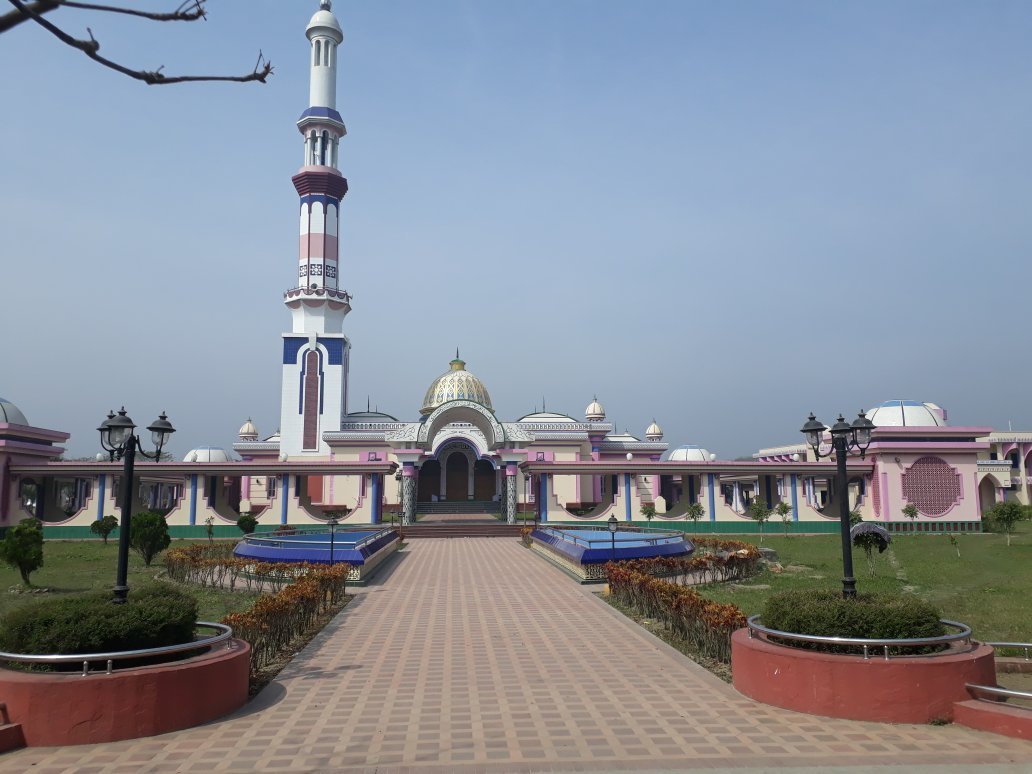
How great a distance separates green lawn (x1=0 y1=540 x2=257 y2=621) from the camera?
13429 millimetres

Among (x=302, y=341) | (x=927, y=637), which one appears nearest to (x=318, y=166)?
(x=302, y=341)

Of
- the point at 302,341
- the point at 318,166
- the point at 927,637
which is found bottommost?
the point at 927,637

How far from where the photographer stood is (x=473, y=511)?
41.3 metres

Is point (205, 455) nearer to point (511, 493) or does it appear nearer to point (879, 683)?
point (511, 493)

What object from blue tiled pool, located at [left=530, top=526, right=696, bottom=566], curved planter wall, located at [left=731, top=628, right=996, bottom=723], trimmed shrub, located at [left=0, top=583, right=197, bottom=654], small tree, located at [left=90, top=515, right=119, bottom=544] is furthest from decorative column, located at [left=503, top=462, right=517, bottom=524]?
curved planter wall, located at [left=731, top=628, right=996, bottom=723]

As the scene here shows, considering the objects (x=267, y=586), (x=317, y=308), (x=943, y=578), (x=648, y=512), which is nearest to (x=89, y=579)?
(x=267, y=586)

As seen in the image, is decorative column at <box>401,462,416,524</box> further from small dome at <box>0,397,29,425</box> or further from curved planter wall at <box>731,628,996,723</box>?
curved planter wall at <box>731,628,996,723</box>

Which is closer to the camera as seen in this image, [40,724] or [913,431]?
[40,724]

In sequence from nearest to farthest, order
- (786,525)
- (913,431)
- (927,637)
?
(927,637), (786,525), (913,431)

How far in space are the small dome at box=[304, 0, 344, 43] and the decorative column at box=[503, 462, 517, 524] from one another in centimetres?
2925

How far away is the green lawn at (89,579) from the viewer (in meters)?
13.4

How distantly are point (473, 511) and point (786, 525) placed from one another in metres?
16.7

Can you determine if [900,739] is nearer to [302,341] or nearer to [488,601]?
[488,601]

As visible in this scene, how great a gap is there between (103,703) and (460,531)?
24.5 metres
